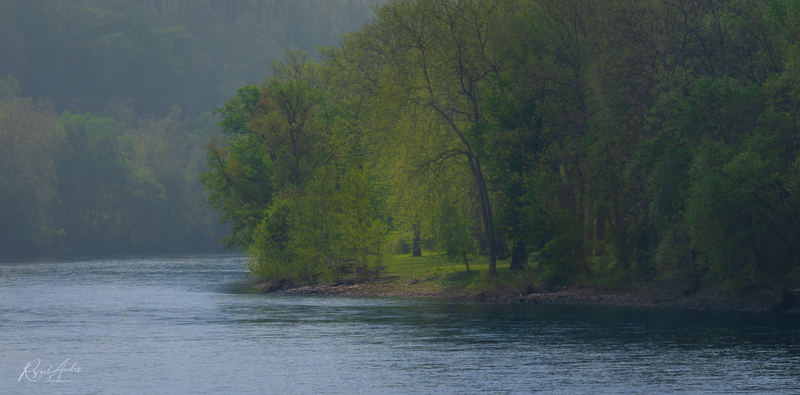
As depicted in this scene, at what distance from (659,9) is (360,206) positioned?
79.0 feet

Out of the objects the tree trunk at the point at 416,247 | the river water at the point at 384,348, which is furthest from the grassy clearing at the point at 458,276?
the tree trunk at the point at 416,247

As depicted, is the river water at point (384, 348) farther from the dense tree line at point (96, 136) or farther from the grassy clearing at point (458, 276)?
the dense tree line at point (96, 136)

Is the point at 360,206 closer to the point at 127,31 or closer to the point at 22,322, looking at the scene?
the point at 22,322

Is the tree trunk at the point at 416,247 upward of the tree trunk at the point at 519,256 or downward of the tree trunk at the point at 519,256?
upward

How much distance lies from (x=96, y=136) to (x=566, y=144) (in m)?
108

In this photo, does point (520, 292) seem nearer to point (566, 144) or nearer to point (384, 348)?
point (566, 144)

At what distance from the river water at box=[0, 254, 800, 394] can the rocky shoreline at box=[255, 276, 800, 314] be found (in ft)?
5.72

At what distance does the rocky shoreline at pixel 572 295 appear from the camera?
1640 inches

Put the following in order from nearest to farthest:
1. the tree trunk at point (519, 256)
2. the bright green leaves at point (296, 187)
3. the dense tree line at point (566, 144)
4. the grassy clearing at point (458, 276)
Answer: the dense tree line at point (566, 144) → the grassy clearing at point (458, 276) → the tree trunk at point (519, 256) → the bright green leaves at point (296, 187)

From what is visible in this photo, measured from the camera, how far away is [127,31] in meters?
200

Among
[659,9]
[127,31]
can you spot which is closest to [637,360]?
[659,9]

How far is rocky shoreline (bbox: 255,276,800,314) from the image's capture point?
137 feet

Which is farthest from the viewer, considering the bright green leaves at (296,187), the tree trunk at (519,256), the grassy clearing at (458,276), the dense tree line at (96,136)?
the dense tree line at (96,136)

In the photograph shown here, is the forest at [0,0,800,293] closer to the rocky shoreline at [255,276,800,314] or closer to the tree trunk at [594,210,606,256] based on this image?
the tree trunk at [594,210,606,256]
